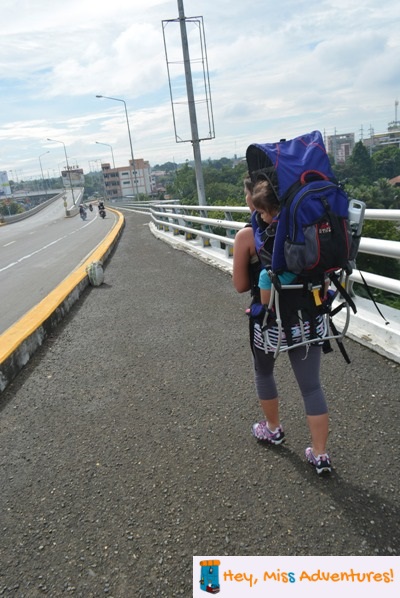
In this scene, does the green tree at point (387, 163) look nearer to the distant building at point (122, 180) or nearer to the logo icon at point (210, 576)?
the distant building at point (122, 180)

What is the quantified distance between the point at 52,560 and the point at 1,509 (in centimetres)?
51

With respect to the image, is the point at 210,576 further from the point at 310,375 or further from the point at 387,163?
the point at 387,163

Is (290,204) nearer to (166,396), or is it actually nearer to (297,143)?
(297,143)

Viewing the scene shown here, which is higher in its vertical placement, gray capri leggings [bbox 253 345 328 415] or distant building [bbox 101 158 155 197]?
distant building [bbox 101 158 155 197]

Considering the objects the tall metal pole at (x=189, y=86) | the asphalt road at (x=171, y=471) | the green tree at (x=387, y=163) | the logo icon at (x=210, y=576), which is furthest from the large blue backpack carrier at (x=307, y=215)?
the green tree at (x=387, y=163)

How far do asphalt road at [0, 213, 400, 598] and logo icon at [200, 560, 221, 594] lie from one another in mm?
61

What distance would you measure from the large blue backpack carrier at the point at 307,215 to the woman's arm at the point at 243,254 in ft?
0.62

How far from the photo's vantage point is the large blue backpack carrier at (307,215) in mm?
1745

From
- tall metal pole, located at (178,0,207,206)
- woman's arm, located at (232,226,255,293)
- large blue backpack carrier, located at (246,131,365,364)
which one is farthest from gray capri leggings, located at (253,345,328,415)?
tall metal pole, located at (178,0,207,206)

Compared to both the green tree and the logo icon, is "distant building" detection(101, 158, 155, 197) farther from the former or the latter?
the logo icon

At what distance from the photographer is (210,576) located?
1.71 metres

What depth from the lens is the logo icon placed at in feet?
5.47

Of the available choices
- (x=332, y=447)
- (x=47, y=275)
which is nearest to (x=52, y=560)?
(x=332, y=447)

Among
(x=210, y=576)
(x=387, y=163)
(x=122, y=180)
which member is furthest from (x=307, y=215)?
(x=122, y=180)
